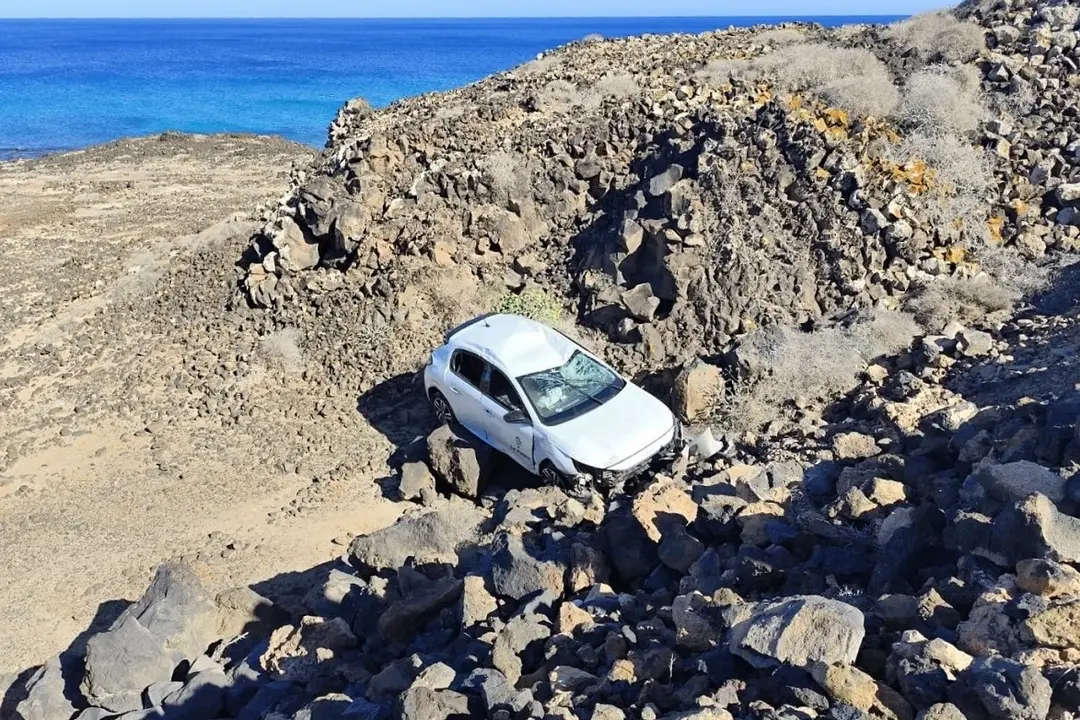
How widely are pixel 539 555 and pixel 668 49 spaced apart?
50.7 feet

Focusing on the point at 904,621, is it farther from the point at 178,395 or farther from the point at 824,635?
the point at 178,395

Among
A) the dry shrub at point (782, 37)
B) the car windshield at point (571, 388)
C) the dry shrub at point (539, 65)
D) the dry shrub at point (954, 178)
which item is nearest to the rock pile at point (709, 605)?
the car windshield at point (571, 388)

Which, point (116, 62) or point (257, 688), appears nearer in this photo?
point (257, 688)

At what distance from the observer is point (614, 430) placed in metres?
10.1

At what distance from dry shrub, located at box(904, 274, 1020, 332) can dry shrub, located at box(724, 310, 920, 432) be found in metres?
0.26

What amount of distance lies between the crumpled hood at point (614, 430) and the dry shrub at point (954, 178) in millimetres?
6300

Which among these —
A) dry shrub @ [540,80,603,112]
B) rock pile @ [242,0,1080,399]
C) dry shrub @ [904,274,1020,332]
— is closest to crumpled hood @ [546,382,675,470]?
rock pile @ [242,0,1080,399]

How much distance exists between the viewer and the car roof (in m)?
10.6

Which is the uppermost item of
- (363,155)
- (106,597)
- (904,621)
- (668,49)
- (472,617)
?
(668,49)

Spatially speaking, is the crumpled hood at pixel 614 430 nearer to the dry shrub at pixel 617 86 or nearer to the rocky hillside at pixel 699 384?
the rocky hillside at pixel 699 384

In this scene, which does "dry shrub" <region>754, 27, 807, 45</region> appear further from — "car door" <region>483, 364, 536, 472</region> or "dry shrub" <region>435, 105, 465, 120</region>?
"car door" <region>483, 364, 536, 472</region>

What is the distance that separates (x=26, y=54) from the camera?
117 meters

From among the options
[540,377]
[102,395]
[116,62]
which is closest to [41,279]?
[102,395]

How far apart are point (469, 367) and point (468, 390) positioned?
0.31 metres
